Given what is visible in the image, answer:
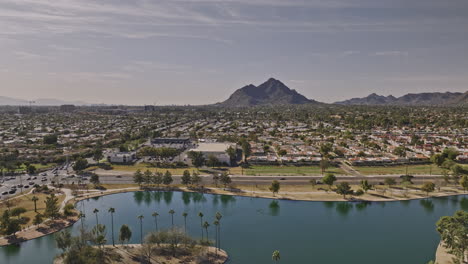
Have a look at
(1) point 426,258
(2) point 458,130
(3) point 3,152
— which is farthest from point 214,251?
(2) point 458,130

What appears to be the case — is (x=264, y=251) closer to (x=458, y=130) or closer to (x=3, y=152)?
(x=3, y=152)

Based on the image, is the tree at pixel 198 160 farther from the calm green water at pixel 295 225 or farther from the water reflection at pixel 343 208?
the water reflection at pixel 343 208

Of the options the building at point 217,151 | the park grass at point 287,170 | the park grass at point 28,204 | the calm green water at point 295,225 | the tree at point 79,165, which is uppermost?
the building at point 217,151

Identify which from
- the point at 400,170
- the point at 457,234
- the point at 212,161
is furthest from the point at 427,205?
the point at 212,161

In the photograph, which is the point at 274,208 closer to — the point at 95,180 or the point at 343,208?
the point at 343,208

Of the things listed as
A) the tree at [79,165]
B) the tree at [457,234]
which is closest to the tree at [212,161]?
the tree at [79,165]
